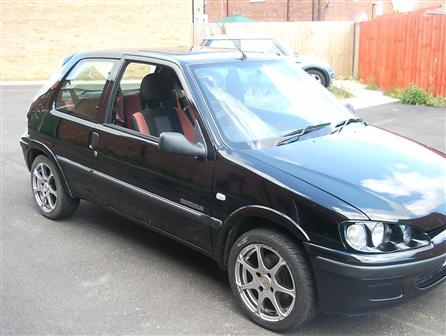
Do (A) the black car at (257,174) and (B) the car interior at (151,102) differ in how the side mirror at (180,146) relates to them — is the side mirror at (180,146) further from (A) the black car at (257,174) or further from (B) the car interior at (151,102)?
(B) the car interior at (151,102)

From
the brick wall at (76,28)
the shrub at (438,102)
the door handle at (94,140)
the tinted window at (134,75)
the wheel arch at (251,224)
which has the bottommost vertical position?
the shrub at (438,102)

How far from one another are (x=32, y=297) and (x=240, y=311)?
58.0 inches

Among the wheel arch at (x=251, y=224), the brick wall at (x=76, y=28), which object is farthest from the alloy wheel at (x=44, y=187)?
the brick wall at (x=76, y=28)

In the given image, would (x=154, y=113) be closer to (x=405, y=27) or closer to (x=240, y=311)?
(x=240, y=311)

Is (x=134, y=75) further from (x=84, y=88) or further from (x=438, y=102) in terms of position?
(x=438, y=102)

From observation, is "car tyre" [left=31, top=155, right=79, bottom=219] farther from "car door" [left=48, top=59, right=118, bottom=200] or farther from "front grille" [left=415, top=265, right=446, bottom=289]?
"front grille" [left=415, top=265, right=446, bottom=289]

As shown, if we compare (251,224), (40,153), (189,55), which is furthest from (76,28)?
(251,224)

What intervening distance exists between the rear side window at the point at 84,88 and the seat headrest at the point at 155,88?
13.4 inches

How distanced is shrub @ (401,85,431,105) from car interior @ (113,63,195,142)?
36.1 ft

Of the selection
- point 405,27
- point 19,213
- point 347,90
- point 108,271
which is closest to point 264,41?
point 347,90

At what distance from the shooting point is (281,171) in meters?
3.21

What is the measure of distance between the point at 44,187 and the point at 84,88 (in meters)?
1.12

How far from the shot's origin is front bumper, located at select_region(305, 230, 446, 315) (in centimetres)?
286

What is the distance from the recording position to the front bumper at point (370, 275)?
2.86m
